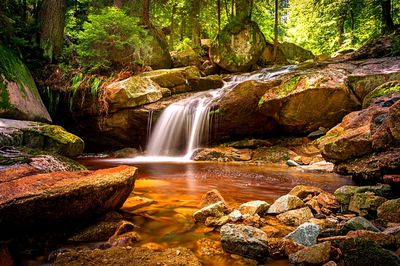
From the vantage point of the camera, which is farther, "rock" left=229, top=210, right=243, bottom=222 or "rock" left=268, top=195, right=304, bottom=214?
"rock" left=268, top=195, right=304, bottom=214

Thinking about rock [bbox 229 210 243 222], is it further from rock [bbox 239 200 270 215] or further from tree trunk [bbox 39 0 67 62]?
tree trunk [bbox 39 0 67 62]

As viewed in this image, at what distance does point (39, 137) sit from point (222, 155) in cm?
557

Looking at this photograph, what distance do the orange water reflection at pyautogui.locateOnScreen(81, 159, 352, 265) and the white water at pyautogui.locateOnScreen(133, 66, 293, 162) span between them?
256cm

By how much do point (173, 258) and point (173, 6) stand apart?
18.0 meters

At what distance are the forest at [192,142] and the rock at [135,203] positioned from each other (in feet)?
0.10

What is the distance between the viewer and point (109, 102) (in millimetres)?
10922

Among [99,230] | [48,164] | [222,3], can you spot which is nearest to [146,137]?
[48,164]

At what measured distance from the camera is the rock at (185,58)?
1588cm

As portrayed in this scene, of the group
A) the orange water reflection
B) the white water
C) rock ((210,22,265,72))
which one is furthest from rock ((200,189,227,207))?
rock ((210,22,265,72))

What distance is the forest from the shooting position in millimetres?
2664

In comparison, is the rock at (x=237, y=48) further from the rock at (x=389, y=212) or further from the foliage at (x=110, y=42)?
the rock at (x=389, y=212)

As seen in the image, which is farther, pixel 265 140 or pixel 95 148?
pixel 95 148

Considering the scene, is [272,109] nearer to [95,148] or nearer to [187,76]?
[187,76]

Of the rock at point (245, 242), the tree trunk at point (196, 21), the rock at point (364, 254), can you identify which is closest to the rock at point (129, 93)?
the tree trunk at point (196, 21)
